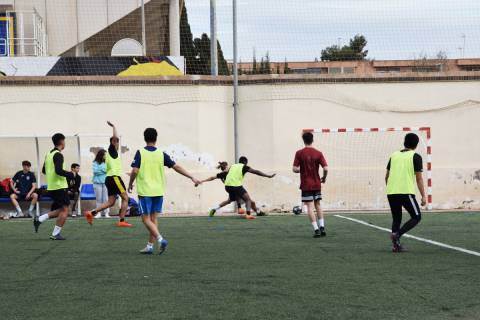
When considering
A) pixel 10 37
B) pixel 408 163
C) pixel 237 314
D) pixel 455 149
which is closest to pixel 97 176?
pixel 10 37

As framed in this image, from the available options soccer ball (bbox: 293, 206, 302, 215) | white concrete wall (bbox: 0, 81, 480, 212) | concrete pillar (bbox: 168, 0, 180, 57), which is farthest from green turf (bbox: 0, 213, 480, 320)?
concrete pillar (bbox: 168, 0, 180, 57)

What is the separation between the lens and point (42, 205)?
2484cm

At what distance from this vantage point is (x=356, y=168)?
25.5 m

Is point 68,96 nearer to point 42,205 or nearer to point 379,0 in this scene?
point 42,205

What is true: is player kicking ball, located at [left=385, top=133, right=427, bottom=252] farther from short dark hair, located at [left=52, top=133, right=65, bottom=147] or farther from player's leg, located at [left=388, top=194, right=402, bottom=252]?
short dark hair, located at [left=52, top=133, right=65, bottom=147]

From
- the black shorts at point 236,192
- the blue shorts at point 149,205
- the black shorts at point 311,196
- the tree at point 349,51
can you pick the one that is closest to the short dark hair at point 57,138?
the blue shorts at point 149,205

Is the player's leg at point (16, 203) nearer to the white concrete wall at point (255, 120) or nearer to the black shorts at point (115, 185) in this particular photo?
the white concrete wall at point (255, 120)

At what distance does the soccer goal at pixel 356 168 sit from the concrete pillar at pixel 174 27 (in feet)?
18.8

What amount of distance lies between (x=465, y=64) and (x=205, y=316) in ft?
75.6

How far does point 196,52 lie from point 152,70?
6.41 ft

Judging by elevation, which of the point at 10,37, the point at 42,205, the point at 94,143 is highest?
the point at 10,37

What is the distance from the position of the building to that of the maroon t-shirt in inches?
544

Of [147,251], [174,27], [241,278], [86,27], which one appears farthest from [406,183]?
[86,27]

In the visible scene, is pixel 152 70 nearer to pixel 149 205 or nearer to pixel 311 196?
pixel 311 196
